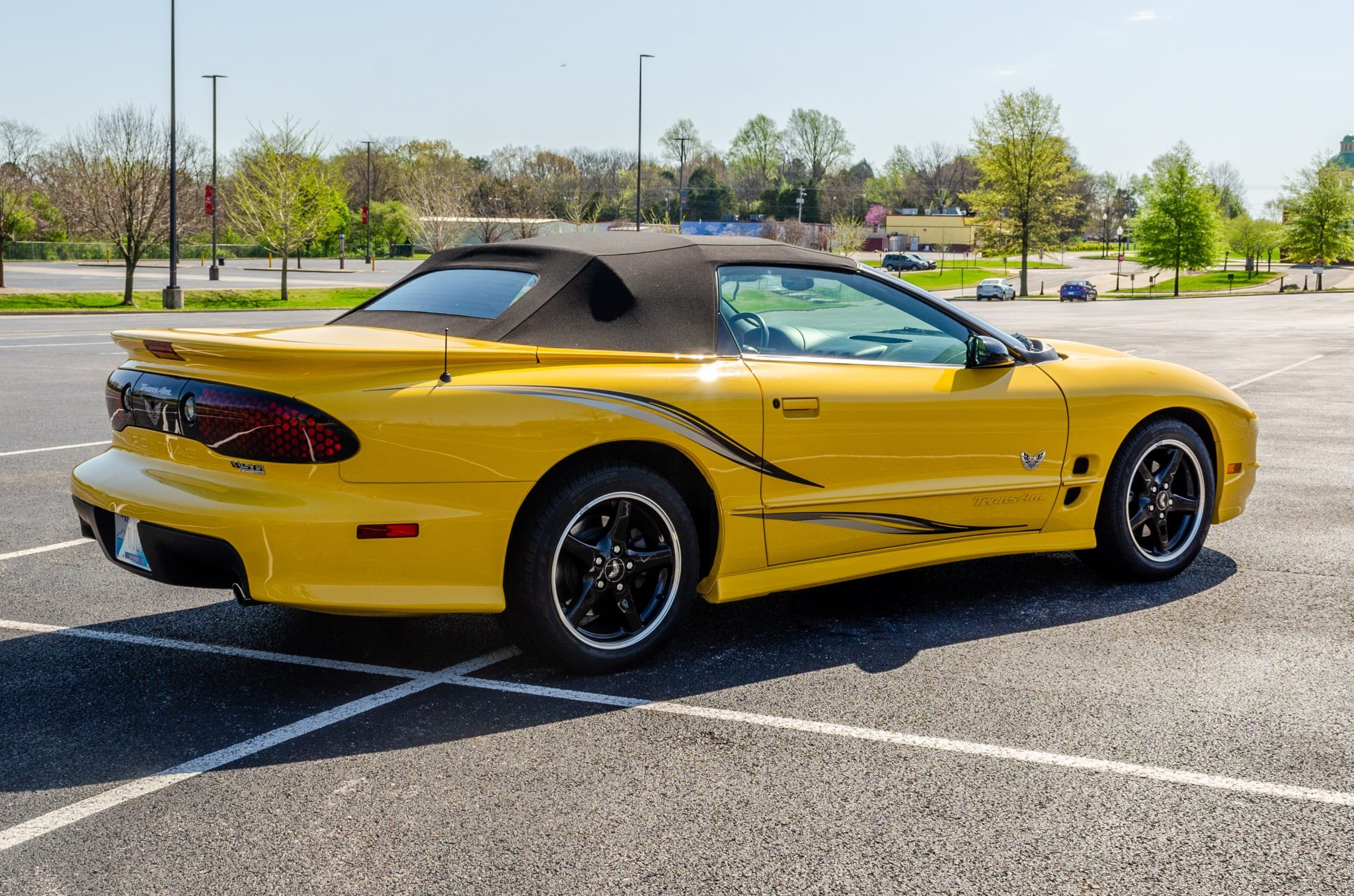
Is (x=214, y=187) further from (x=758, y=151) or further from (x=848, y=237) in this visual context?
(x=758, y=151)

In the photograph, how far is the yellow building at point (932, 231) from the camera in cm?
14212

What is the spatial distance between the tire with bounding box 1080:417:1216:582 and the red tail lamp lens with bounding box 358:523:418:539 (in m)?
3.19

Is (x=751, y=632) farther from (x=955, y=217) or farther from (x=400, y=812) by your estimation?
(x=955, y=217)

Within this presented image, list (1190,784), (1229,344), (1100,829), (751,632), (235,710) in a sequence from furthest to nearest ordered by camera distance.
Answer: (1229,344) → (751,632) → (235,710) → (1190,784) → (1100,829)

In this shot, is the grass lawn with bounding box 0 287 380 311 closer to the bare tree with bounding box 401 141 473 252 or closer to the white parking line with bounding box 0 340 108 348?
the bare tree with bounding box 401 141 473 252

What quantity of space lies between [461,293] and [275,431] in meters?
1.16

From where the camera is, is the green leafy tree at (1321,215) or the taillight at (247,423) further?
the green leafy tree at (1321,215)

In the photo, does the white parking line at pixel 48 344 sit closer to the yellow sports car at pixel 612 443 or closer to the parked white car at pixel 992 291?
the yellow sports car at pixel 612 443

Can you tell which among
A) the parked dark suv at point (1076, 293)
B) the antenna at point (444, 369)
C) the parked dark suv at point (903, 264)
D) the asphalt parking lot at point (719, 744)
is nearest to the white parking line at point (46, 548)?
the asphalt parking lot at point (719, 744)

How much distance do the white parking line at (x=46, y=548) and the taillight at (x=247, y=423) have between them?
2.17 metres

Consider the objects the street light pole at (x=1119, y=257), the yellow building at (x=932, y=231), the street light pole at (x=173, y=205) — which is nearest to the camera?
the street light pole at (x=173, y=205)

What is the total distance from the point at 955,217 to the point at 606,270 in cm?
14324

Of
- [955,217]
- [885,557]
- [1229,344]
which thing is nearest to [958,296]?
[1229,344]

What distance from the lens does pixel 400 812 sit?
332 centimetres
